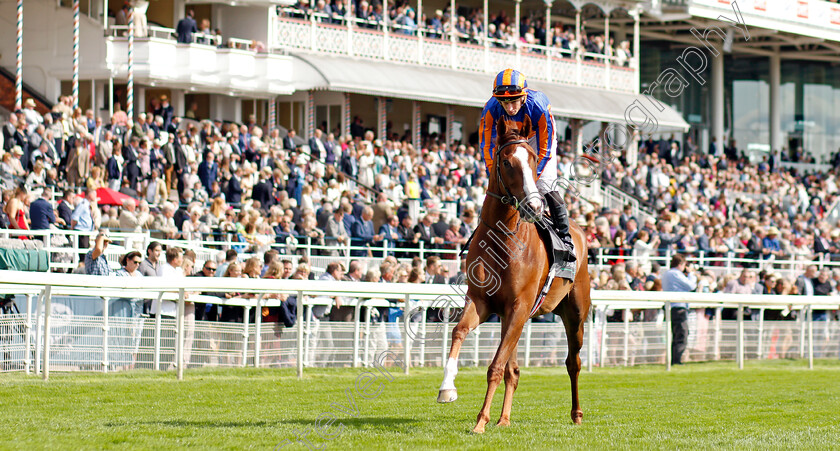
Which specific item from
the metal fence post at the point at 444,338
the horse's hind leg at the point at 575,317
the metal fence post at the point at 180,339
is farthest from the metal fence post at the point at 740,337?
the metal fence post at the point at 180,339

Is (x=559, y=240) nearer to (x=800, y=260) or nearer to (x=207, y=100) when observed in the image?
(x=800, y=260)

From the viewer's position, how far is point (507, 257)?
25.5 ft

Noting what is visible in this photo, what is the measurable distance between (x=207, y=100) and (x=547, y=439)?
22511 mm

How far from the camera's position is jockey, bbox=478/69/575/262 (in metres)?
7.80

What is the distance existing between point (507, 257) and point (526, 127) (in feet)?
2.99

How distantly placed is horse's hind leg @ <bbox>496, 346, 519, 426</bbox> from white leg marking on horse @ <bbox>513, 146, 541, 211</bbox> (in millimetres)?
1079

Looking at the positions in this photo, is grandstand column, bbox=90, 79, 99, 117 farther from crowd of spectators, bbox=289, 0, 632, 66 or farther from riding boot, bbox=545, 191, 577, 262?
riding boot, bbox=545, 191, 577, 262

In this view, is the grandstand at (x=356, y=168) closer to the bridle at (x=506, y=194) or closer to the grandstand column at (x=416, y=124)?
the grandstand column at (x=416, y=124)

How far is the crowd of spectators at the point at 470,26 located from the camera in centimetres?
2972

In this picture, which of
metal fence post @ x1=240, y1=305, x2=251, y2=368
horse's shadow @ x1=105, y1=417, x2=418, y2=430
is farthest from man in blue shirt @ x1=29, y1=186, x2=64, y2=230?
horse's shadow @ x1=105, y1=417, x2=418, y2=430

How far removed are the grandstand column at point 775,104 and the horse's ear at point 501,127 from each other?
4079 cm

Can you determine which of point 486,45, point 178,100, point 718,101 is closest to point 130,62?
point 178,100

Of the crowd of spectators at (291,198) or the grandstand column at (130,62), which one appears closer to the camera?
the crowd of spectators at (291,198)

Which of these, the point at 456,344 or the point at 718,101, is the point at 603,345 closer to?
the point at 456,344
